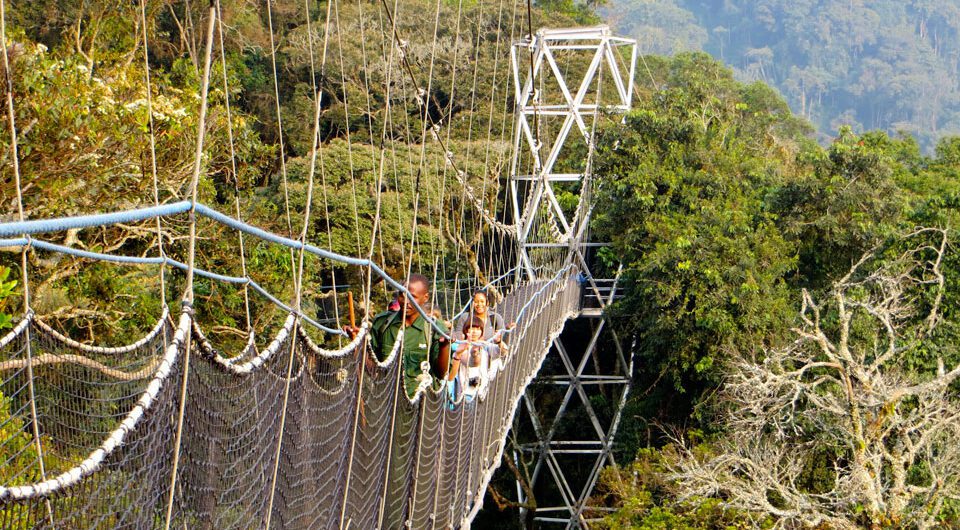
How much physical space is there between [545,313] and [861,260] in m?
4.02

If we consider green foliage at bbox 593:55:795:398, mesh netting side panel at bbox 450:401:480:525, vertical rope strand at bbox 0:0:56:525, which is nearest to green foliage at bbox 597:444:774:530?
green foliage at bbox 593:55:795:398

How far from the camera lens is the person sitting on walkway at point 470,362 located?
5023 mm

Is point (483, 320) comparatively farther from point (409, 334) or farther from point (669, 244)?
point (669, 244)

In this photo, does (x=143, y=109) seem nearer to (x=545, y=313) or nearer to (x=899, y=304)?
(x=545, y=313)

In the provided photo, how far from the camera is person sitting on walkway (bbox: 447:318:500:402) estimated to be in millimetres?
5023

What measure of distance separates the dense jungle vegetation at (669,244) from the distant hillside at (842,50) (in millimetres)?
52139

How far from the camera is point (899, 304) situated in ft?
36.4

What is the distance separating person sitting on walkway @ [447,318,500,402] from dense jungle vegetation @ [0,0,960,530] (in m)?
0.43

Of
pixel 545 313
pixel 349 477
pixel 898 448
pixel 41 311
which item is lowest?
pixel 898 448

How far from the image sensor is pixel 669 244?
37.4ft

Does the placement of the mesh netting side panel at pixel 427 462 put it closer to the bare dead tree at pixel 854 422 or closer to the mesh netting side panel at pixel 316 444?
the mesh netting side panel at pixel 316 444

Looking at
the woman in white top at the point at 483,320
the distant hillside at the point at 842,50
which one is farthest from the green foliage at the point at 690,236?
the distant hillside at the point at 842,50

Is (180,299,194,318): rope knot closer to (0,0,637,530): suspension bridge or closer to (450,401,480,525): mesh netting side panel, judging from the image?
(0,0,637,530): suspension bridge

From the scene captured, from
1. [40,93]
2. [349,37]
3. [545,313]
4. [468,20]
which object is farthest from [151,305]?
[468,20]
